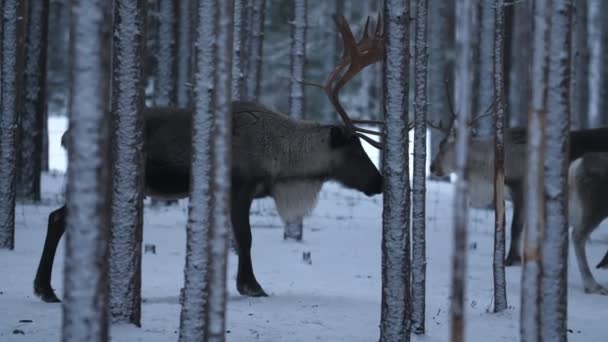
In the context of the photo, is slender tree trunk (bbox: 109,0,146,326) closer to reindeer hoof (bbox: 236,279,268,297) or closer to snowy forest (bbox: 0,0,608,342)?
snowy forest (bbox: 0,0,608,342)

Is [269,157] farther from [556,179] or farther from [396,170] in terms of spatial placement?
[556,179]

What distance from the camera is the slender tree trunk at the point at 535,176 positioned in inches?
122

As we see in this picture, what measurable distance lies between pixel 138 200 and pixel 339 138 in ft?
10.4

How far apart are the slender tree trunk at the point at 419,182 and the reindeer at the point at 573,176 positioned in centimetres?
96

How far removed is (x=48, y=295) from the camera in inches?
221

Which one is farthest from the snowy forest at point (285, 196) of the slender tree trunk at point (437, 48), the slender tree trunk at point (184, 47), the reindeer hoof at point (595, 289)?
the slender tree trunk at point (437, 48)

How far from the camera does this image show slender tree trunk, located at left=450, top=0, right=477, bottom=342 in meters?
2.65

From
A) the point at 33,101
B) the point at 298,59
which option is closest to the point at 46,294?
the point at 298,59

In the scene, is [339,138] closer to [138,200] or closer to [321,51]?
[138,200]

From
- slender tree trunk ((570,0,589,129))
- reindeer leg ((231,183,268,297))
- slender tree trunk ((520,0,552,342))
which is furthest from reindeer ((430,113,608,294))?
slender tree trunk ((570,0,589,129))

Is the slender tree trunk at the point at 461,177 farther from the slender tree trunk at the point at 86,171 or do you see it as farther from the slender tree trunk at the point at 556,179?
the slender tree trunk at the point at 86,171

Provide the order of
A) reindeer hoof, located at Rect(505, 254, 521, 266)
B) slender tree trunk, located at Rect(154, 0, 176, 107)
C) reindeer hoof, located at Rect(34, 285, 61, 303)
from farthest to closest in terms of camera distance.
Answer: slender tree trunk, located at Rect(154, 0, 176, 107) < reindeer hoof, located at Rect(505, 254, 521, 266) < reindeer hoof, located at Rect(34, 285, 61, 303)

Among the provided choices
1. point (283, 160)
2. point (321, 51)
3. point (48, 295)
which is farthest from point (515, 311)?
point (321, 51)

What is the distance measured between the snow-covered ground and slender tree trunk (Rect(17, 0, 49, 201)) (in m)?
0.42
